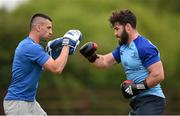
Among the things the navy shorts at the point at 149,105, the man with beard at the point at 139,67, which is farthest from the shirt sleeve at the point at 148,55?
the navy shorts at the point at 149,105

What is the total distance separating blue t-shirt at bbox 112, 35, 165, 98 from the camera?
22.1 feet

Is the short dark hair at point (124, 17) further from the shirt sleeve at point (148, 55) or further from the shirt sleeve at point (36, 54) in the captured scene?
the shirt sleeve at point (36, 54)

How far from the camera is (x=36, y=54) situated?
6.80m

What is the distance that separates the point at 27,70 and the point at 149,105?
4.46 ft

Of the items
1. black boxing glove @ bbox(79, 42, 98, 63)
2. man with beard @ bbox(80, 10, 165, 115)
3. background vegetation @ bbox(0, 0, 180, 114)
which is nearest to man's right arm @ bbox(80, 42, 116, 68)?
black boxing glove @ bbox(79, 42, 98, 63)

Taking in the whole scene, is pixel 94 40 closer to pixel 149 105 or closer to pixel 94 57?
pixel 94 57

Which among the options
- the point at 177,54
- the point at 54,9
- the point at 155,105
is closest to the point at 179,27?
the point at 177,54

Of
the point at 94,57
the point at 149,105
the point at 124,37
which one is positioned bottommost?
the point at 149,105

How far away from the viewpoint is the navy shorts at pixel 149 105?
677 cm

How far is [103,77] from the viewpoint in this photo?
2331 centimetres

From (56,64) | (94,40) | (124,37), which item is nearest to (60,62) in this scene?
(56,64)

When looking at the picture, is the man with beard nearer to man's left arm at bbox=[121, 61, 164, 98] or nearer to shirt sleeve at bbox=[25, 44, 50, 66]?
man's left arm at bbox=[121, 61, 164, 98]

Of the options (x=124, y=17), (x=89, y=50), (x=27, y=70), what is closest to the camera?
(x=27, y=70)

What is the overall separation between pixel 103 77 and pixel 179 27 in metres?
3.58
